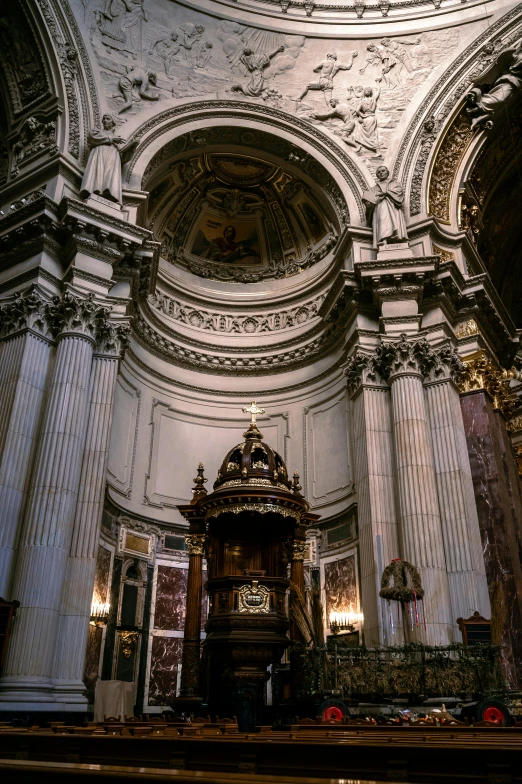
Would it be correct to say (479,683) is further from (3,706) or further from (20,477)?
(20,477)

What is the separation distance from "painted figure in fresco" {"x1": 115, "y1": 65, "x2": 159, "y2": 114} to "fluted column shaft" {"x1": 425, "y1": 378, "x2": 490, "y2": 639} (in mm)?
11079

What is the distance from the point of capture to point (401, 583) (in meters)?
11.8

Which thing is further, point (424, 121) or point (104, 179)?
point (424, 121)

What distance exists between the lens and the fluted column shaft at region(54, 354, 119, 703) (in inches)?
436

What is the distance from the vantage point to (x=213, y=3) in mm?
19062

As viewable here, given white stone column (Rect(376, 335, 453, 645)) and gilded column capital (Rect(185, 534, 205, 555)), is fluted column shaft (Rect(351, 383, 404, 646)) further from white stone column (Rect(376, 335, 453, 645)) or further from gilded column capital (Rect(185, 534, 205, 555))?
gilded column capital (Rect(185, 534, 205, 555))

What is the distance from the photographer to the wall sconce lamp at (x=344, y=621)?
49.1 ft

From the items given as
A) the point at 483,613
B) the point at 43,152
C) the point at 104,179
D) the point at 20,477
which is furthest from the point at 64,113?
the point at 483,613

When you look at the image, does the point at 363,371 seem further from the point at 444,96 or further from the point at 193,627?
the point at 444,96

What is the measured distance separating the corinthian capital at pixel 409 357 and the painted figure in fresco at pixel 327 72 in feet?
29.1

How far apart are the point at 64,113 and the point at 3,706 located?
1333cm

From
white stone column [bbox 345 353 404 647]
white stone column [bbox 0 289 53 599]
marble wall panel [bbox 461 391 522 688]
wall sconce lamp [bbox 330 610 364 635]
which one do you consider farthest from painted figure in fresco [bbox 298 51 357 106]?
wall sconce lamp [bbox 330 610 364 635]

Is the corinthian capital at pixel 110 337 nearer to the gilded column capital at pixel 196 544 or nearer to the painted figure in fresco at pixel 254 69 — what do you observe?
the gilded column capital at pixel 196 544

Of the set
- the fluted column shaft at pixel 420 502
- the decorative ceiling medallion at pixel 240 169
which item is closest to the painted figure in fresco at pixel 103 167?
the decorative ceiling medallion at pixel 240 169
